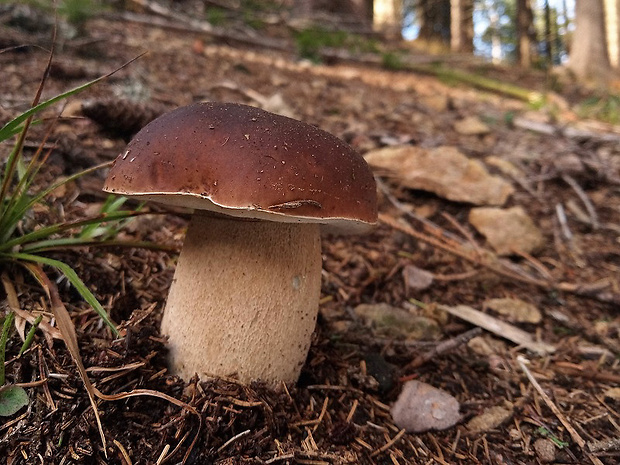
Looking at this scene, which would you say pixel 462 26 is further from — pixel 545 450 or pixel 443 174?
pixel 545 450

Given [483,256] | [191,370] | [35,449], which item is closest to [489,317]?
[483,256]

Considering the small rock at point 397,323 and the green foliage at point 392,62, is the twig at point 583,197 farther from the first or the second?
the green foliage at point 392,62

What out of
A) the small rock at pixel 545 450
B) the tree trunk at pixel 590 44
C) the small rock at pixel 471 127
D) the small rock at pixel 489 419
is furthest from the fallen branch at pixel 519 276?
the tree trunk at pixel 590 44

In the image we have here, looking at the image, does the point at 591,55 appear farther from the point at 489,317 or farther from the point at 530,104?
the point at 489,317

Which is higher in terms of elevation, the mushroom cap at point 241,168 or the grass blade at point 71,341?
the mushroom cap at point 241,168

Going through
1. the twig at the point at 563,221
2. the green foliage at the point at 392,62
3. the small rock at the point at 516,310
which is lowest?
the small rock at the point at 516,310

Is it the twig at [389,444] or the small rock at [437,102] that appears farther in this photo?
the small rock at [437,102]

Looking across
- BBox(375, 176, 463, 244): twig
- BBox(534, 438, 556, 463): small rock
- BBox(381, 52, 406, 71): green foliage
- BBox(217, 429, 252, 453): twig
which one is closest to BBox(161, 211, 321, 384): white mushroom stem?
BBox(217, 429, 252, 453): twig
